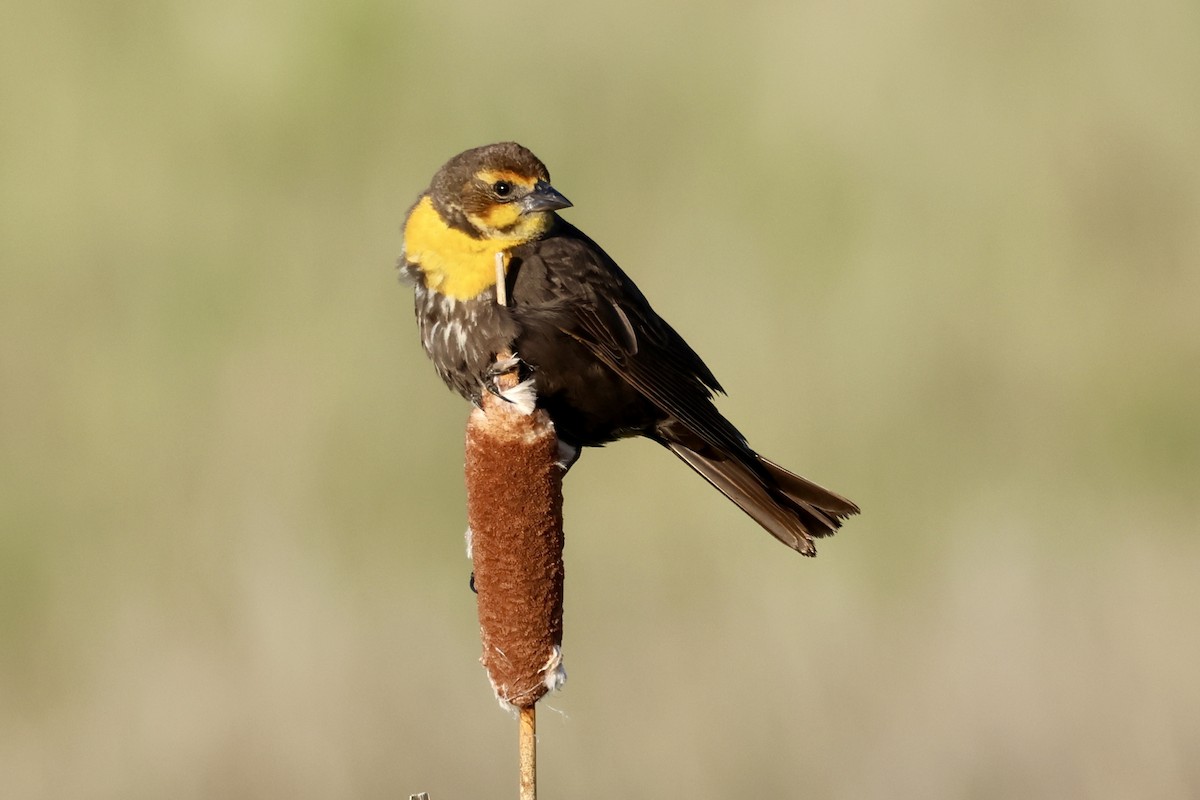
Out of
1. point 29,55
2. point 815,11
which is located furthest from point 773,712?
point 29,55

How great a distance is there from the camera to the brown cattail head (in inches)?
98.7

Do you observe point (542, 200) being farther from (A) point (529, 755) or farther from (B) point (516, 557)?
(A) point (529, 755)

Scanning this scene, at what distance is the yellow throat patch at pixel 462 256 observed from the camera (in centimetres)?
353

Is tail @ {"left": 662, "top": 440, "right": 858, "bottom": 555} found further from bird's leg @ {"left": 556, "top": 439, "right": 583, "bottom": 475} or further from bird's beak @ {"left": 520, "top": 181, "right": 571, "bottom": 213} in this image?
bird's beak @ {"left": 520, "top": 181, "right": 571, "bottom": 213}

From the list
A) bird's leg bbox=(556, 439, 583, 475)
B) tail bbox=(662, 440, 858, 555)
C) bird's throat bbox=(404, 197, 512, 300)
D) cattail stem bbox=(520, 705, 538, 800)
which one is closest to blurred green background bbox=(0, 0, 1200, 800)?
bird's leg bbox=(556, 439, 583, 475)

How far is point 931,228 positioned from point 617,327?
2.58 meters

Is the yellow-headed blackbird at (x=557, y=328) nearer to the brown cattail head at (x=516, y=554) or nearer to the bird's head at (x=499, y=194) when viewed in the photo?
the bird's head at (x=499, y=194)

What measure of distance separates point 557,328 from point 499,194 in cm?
34

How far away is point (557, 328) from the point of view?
3623 millimetres

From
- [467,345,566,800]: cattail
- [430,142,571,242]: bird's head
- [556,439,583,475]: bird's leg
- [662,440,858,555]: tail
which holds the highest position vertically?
[430,142,571,242]: bird's head

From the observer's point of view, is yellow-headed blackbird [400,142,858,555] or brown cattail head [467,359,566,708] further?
yellow-headed blackbird [400,142,858,555]

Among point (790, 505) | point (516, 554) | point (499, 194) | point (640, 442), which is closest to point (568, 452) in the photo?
point (790, 505)

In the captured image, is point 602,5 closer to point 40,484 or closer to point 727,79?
point 727,79

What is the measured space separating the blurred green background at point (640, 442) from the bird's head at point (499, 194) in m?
1.52
